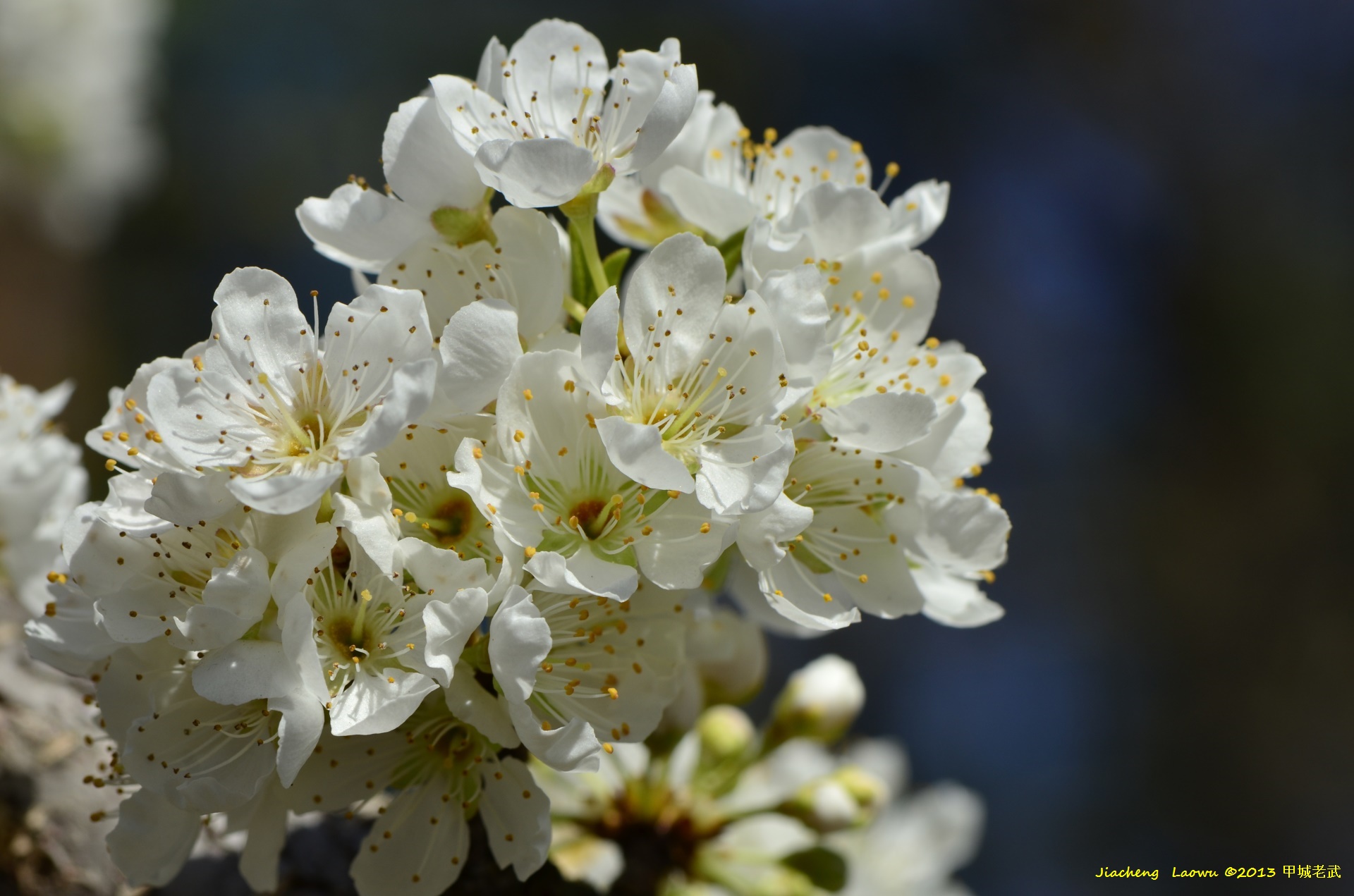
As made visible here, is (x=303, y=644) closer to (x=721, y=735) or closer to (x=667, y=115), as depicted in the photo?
(x=667, y=115)

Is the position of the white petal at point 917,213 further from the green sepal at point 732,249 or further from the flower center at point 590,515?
the flower center at point 590,515

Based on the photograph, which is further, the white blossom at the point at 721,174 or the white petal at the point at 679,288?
the white blossom at the point at 721,174

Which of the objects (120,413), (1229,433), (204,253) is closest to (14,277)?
(204,253)

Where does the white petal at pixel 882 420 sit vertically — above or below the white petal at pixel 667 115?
below

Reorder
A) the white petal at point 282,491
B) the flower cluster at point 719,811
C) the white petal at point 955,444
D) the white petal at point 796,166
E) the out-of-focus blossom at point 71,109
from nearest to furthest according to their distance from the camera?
1. the white petal at point 282,491
2. the white petal at point 955,444
3. the white petal at point 796,166
4. the flower cluster at point 719,811
5. the out-of-focus blossom at point 71,109

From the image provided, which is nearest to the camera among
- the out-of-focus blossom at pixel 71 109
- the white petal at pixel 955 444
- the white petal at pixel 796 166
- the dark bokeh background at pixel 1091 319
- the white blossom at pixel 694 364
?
the white blossom at pixel 694 364

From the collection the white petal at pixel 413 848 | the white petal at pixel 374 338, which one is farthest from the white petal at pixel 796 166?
the white petal at pixel 413 848
